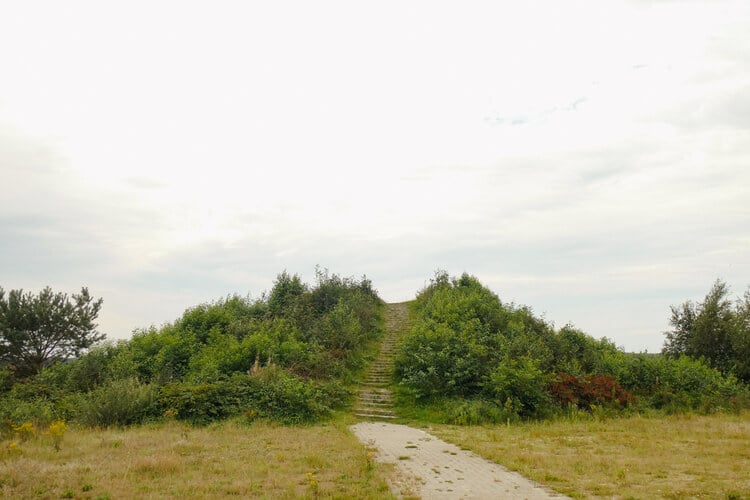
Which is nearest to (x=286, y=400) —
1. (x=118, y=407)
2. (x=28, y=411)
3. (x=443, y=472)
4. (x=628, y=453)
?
(x=118, y=407)

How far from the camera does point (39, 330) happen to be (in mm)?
24000

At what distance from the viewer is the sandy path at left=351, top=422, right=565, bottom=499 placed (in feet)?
26.7

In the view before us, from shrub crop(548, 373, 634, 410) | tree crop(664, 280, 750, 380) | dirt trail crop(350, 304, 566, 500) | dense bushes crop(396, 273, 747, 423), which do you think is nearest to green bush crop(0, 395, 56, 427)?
dirt trail crop(350, 304, 566, 500)

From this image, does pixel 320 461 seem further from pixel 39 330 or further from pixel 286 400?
pixel 39 330

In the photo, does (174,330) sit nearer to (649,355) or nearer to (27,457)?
(27,457)

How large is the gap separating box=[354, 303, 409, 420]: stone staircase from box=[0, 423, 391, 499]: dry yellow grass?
14.8 feet

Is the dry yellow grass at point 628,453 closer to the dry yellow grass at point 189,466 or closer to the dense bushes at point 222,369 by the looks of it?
the dry yellow grass at point 189,466

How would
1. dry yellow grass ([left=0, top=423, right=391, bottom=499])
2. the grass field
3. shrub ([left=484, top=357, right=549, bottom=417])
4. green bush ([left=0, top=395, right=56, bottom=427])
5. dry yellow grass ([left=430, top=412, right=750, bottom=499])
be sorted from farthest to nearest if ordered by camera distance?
shrub ([left=484, top=357, right=549, bottom=417])
green bush ([left=0, top=395, right=56, bottom=427])
dry yellow grass ([left=430, top=412, right=750, bottom=499])
the grass field
dry yellow grass ([left=0, top=423, right=391, bottom=499])

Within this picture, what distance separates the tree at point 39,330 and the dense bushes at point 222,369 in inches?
153

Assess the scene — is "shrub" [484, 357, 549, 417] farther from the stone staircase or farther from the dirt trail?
the stone staircase

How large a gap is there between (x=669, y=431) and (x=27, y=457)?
57.8ft

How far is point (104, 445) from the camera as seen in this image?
11297 millimetres

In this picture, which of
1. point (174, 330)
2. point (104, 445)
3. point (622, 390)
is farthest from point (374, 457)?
point (174, 330)

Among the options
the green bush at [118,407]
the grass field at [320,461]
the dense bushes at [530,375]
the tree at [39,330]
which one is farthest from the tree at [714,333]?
the tree at [39,330]
